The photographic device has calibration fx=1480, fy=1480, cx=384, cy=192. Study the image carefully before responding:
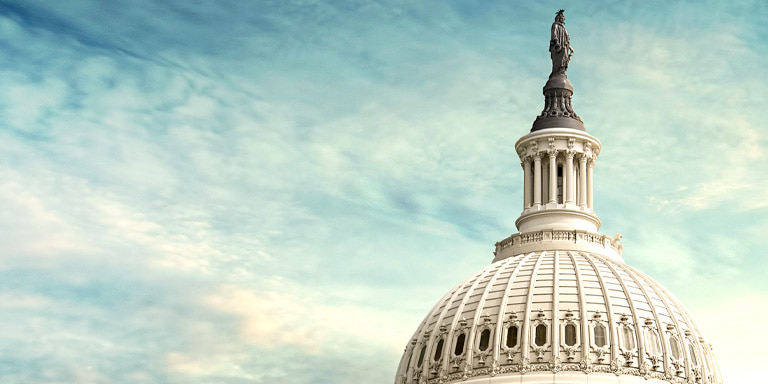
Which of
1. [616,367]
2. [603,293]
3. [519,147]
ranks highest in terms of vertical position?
[519,147]

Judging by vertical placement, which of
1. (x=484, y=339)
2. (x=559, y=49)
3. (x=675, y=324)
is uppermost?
(x=559, y=49)

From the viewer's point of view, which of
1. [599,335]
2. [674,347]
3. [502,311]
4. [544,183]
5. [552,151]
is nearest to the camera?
[599,335]

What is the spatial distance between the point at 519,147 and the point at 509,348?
88.8 feet

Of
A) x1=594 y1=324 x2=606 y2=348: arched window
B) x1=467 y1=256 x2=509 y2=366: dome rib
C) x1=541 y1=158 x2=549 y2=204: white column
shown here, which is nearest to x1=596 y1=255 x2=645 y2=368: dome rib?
x1=594 y1=324 x2=606 y2=348: arched window

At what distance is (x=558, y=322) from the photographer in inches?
4215

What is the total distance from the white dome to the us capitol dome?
89 millimetres

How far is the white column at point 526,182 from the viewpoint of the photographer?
127 metres

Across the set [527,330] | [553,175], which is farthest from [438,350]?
[553,175]

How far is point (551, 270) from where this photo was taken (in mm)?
112562

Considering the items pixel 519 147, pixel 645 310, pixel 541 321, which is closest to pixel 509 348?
pixel 541 321

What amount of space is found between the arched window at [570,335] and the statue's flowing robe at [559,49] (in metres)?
33.5

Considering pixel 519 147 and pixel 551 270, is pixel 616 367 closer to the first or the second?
pixel 551 270

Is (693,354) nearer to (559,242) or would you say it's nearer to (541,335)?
(541,335)

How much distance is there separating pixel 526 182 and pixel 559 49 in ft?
45.6
